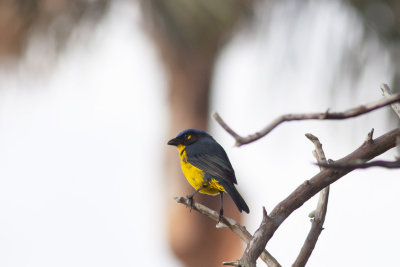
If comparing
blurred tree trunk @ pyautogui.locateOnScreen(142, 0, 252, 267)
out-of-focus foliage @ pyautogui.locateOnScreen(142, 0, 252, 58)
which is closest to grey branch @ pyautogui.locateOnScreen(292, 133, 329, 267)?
blurred tree trunk @ pyautogui.locateOnScreen(142, 0, 252, 267)

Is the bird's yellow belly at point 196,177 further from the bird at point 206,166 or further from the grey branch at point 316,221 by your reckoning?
the grey branch at point 316,221

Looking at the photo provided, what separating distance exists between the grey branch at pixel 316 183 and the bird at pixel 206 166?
0.98 feet

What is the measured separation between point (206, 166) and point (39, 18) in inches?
254

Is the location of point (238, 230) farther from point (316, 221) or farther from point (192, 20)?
point (192, 20)

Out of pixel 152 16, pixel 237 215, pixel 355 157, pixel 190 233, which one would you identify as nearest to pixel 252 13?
pixel 152 16

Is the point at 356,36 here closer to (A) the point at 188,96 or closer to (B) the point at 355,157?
Result: (A) the point at 188,96

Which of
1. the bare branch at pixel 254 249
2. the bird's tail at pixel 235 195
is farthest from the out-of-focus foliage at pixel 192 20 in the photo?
the bare branch at pixel 254 249

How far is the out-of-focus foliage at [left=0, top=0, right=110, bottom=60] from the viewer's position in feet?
23.6

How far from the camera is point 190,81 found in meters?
7.98

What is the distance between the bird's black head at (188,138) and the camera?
1568mm

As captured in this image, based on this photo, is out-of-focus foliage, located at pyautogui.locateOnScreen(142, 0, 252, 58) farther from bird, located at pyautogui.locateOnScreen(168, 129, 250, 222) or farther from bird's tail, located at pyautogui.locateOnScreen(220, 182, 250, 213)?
bird's tail, located at pyautogui.locateOnScreen(220, 182, 250, 213)

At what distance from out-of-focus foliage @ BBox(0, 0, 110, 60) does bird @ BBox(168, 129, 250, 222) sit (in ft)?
18.6

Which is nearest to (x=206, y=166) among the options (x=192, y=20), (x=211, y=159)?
(x=211, y=159)

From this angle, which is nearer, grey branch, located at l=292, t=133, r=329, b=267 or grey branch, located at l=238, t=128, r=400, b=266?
grey branch, located at l=238, t=128, r=400, b=266
